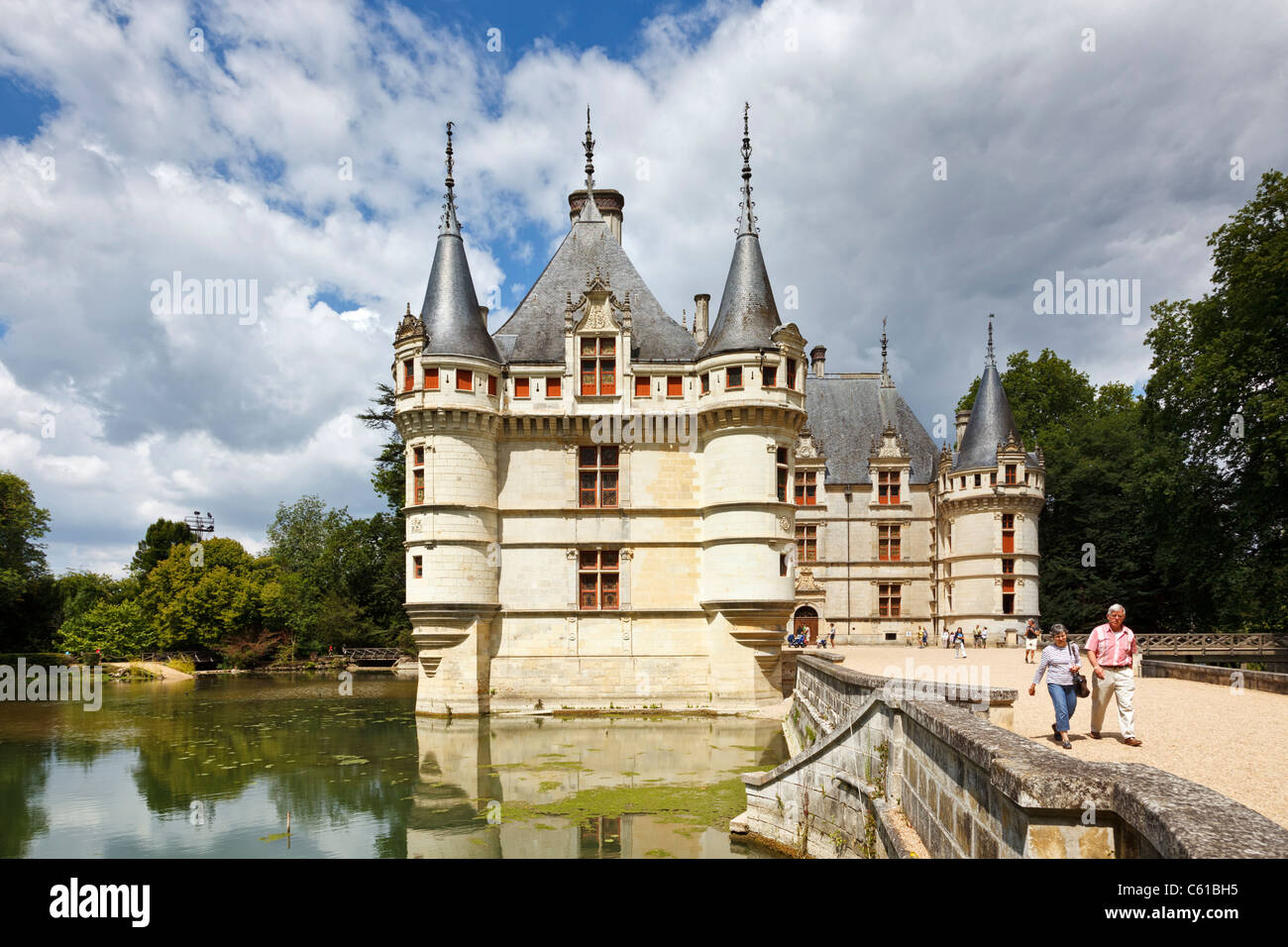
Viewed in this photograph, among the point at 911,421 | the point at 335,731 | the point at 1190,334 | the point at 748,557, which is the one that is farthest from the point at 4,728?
the point at 1190,334

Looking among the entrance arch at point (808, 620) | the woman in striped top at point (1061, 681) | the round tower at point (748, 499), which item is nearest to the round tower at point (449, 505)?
the round tower at point (748, 499)

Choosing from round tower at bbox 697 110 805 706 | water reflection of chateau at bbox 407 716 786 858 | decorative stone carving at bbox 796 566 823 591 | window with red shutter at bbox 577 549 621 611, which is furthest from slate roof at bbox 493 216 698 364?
decorative stone carving at bbox 796 566 823 591

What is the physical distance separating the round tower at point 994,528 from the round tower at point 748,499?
540 inches

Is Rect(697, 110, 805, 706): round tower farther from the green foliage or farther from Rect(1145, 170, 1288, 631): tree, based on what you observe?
the green foliage

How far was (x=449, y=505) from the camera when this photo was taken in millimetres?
22750

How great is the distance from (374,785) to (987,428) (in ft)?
91.4

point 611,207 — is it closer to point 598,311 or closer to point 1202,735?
point 598,311

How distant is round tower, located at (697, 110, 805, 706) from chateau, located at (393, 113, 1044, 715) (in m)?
0.06

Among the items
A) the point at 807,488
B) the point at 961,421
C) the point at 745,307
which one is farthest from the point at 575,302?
the point at 961,421

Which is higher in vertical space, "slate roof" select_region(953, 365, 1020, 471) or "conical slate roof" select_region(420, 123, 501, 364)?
"conical slate roof" select_region(420, 123, 501, 364)

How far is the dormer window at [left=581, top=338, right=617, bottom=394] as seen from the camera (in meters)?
24.1

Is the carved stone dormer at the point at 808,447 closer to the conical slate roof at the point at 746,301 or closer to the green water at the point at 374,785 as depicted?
the conical slate roof at the point at 746,301
